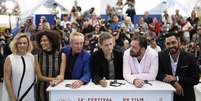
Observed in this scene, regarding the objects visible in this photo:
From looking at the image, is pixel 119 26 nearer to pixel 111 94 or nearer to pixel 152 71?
pixel 152 71

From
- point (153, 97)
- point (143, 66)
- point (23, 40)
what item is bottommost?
point (153, 97)

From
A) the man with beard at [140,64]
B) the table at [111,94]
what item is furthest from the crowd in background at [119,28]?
the table at [111,94]

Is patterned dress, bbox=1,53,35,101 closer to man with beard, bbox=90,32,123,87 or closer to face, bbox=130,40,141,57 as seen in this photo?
man with beard, bbox=90,32,123,87

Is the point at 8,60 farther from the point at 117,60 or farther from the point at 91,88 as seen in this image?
the point at 117,60

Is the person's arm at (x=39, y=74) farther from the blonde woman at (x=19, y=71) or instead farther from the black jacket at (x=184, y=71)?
the black jacket at (x=184, y=71)

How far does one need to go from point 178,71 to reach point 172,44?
0.98 feet

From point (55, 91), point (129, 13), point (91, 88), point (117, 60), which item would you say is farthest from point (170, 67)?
point (129, 13)

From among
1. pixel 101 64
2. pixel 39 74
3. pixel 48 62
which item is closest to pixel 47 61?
pixel 48 62

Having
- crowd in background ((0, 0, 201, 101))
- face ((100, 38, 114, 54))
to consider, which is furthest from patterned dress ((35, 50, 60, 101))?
crowd in background ((0, 0, 201, 101))

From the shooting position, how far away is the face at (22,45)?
3.50 meters

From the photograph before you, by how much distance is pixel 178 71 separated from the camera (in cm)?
370

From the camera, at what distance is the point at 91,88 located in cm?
337

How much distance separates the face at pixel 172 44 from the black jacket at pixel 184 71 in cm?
8

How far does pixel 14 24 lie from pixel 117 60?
12110 millimetres
